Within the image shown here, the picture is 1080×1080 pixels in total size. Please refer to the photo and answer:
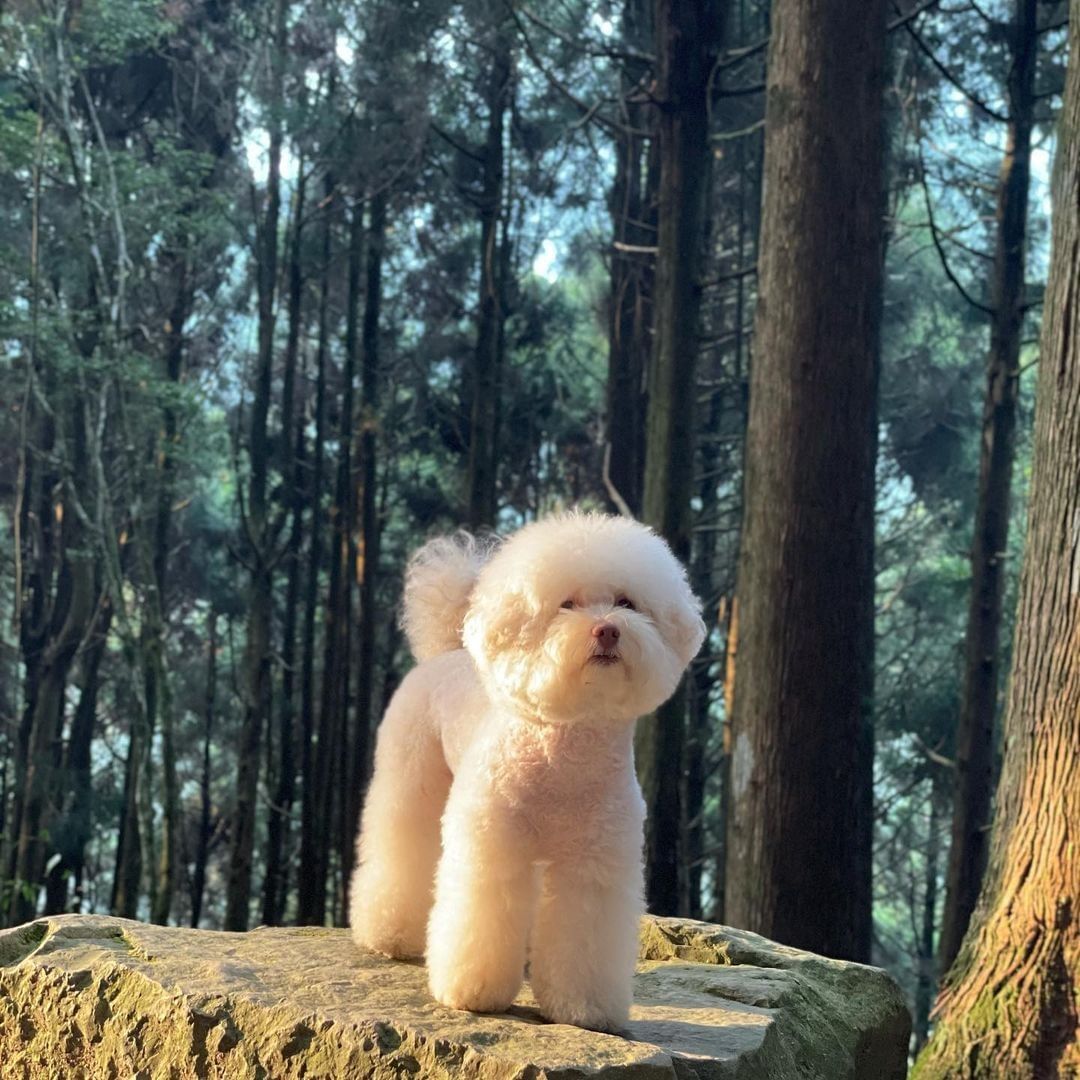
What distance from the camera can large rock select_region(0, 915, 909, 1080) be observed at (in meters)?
2.62

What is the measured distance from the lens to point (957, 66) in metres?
10.7

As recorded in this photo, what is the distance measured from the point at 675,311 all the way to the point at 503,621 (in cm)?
429

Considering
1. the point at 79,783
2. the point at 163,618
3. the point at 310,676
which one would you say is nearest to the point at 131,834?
the point at 79,783

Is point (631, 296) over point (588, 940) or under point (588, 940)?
over

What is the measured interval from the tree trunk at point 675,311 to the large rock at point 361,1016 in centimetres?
277

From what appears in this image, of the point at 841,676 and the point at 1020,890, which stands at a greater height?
the point at 841,676

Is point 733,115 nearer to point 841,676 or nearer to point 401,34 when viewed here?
point 401,34

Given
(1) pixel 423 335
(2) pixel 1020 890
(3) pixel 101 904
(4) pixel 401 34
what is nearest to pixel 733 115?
(4) pixel 401 34

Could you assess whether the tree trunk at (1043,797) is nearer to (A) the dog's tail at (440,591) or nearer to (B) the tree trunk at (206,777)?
(A) the dog's tail at (440,591)

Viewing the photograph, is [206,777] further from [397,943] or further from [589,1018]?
[589,1018]

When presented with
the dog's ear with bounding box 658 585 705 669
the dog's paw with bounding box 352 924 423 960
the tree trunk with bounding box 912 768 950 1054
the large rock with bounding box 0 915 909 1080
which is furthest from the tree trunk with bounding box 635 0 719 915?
the tree trunk with bounding box 912 768 950 1054

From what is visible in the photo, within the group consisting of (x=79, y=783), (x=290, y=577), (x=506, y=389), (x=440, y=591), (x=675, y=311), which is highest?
(x=506, y=389)

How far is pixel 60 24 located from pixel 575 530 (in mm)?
8658

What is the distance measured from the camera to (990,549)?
9008 mm
